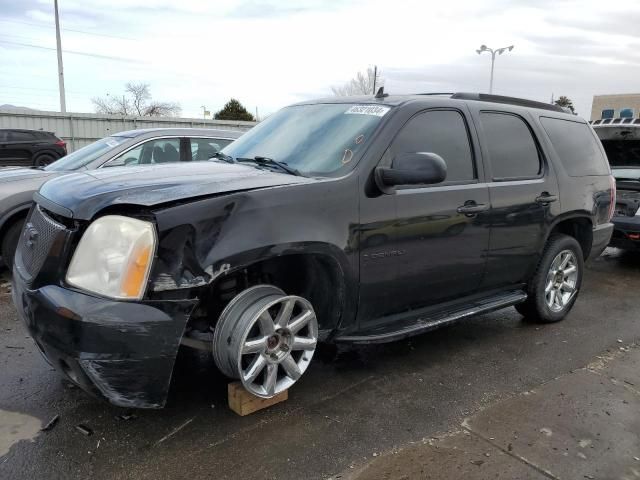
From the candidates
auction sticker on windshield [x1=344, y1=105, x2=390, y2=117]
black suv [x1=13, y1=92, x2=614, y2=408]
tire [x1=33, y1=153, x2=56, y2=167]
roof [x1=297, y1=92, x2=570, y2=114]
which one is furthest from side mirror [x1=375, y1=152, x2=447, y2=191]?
tire [x1=33, y1=153, x2=56, y2=167]

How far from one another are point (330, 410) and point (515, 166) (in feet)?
7.85

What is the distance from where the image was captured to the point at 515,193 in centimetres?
405

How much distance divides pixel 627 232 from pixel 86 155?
259 inches

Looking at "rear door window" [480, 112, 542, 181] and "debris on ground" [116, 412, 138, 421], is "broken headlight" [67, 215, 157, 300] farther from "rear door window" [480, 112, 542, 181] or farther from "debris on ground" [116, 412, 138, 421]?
"rear door window" [480, 112, 542, 181]

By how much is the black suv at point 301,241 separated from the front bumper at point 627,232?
92.0 inches

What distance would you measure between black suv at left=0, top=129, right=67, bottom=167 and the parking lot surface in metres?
14.2

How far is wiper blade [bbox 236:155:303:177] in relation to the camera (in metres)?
3.27

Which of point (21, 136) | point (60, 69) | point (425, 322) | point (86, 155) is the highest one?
point (60, 69)

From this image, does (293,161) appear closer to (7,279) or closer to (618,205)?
(7,279)

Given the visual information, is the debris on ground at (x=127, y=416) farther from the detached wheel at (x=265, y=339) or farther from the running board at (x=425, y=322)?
the running board at (x=425, y=322)

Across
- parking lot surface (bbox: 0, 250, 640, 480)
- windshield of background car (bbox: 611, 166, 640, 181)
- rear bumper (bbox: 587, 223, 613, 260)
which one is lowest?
parking lot surface (bbox: 0, 250, 640, 480)

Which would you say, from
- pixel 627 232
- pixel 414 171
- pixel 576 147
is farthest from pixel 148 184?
pixel 627 232

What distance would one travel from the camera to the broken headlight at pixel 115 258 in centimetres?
243

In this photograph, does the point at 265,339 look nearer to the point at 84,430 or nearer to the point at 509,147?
the point at 84,430
